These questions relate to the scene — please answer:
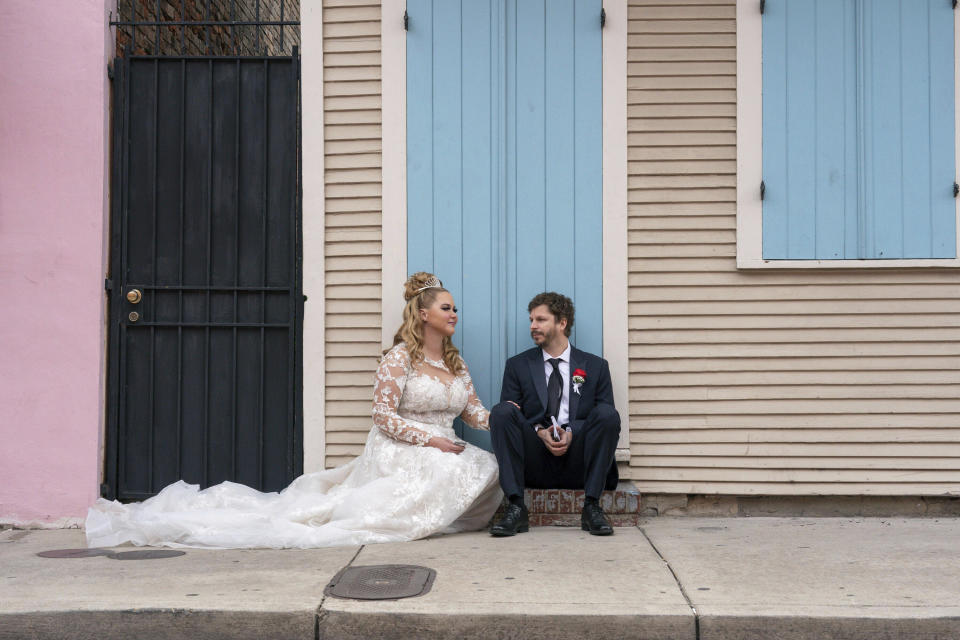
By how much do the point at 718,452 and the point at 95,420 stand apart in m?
3.89

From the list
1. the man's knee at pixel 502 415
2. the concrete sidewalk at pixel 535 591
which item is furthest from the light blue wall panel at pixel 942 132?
the man's knee at pixel 502 415

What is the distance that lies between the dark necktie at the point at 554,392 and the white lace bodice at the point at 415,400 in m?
0.38

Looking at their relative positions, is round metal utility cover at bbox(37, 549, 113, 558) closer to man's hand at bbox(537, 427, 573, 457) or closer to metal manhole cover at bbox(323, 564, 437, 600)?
metal manhole cover at bbox(323, 564, 437, 600)

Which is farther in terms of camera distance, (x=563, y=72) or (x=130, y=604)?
(x=563, y=72)

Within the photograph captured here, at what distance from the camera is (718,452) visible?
5691 mm

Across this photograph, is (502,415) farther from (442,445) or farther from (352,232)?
(352,232)

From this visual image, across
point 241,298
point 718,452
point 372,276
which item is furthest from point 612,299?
point 241,298

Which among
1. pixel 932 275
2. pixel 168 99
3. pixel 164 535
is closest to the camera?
pixel 164 535

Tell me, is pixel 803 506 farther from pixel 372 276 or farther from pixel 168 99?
pixel 168 99

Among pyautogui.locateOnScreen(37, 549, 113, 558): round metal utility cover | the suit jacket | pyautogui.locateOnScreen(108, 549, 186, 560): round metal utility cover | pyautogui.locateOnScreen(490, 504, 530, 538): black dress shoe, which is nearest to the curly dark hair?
the suit jacket

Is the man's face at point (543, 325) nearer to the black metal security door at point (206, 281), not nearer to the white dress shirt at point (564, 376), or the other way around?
the white dress shirt at point (564, 376)

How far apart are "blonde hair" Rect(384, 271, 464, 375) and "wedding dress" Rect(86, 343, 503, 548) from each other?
6 centimetres

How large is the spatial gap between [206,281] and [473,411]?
6.35ft

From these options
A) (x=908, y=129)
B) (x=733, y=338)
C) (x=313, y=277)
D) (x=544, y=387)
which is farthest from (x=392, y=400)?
(x=908, y=129)
